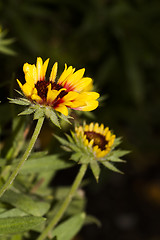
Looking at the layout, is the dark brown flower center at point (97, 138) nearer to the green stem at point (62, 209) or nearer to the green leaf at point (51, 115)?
the green stem at point (62, 209)

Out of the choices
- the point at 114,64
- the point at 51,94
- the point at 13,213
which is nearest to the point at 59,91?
the point at 51,94

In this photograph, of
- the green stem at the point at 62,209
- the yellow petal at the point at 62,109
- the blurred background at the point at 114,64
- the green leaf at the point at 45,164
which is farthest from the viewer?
the blurred background at the point at 114,64

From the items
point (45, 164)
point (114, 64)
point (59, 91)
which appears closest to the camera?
point (59, 91)

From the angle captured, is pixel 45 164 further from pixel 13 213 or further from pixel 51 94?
pixel 51 94

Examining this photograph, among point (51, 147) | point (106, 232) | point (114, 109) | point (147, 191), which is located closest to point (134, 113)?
point (114, 109)

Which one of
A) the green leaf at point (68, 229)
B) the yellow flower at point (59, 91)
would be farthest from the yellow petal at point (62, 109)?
the green leaf at point (68, 229)

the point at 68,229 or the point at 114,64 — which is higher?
the point at 114,64
